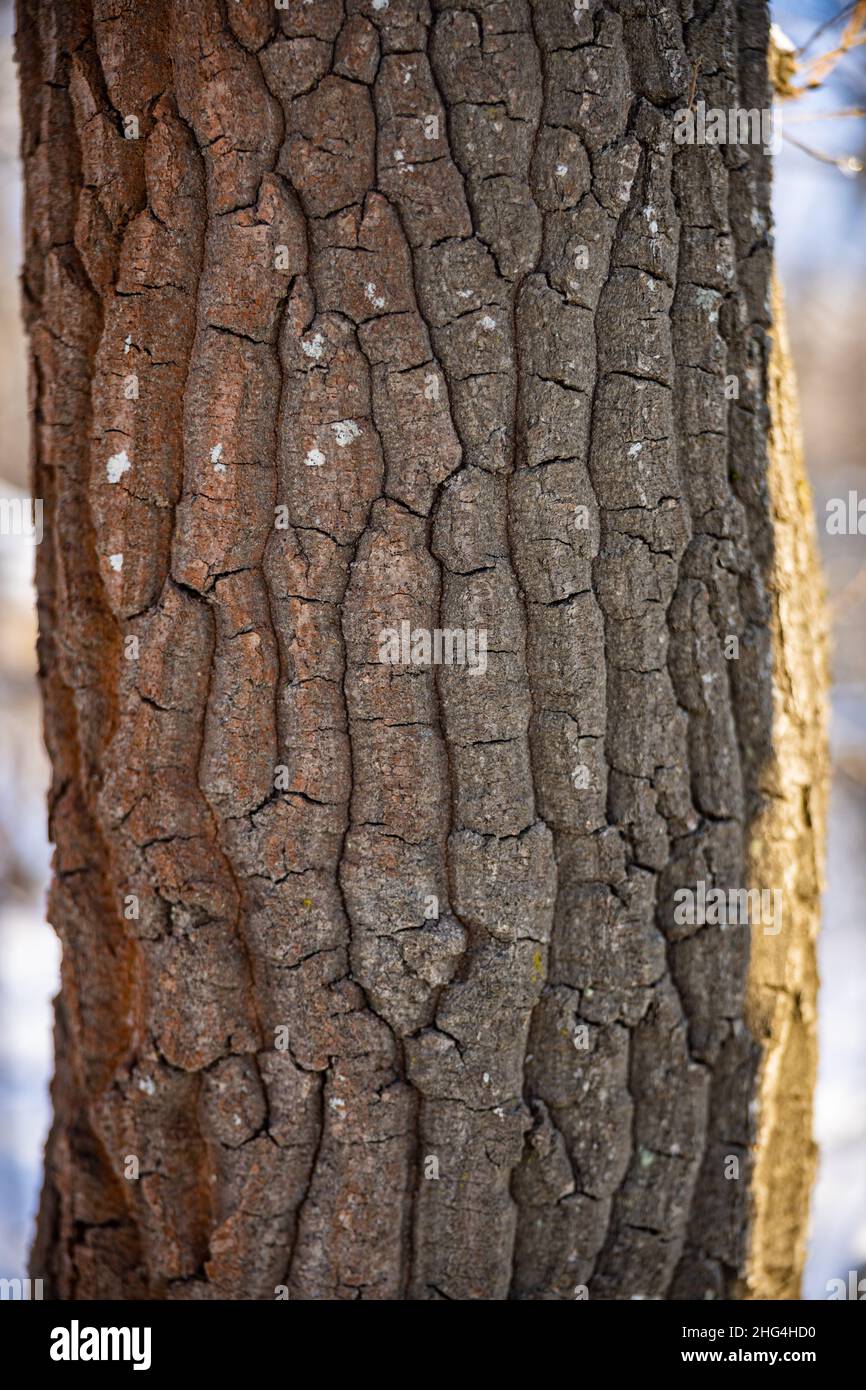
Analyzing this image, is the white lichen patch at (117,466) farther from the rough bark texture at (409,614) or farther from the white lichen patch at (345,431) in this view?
the white lichen patch at (345,431)

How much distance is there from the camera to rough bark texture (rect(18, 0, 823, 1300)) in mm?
1277

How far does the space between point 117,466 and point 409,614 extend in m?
0.48

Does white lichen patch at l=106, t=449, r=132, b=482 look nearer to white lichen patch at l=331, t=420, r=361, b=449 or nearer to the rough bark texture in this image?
the rough bark texture

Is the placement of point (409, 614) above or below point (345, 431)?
below

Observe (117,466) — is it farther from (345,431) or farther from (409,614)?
(409,614)

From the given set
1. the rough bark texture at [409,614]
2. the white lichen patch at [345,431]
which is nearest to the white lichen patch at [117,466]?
the rough bark texture at [409,614]

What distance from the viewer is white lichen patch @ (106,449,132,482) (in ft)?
4.42

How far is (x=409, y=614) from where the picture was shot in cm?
130

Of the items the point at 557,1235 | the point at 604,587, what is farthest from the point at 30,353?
the point at 557,1235

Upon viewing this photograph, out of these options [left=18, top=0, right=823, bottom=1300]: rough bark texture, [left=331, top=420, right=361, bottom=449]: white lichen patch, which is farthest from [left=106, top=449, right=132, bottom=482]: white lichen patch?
[left=331, top=420, right=361, bottom=449]: white lichen patch

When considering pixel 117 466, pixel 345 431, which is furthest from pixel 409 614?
pixel 117 466

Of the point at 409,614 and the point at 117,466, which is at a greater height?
the point at 117,466

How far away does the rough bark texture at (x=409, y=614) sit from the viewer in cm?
128

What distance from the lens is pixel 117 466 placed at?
135cm
